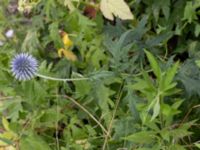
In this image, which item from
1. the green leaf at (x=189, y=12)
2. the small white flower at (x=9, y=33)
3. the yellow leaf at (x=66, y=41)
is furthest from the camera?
the small white flower at (x=9, y=33)

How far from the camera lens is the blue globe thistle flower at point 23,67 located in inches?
Answer: 50.3

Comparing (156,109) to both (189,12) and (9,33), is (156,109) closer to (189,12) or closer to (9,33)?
(189,12)

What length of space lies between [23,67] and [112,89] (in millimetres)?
250

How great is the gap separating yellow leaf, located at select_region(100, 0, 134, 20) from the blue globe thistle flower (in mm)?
223

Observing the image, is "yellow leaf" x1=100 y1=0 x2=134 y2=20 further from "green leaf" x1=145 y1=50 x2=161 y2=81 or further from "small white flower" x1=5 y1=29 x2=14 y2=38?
"small white flower" x1=5 y1=29 x2=14 y2=38

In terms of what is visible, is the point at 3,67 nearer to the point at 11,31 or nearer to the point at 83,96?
the point at 83,96

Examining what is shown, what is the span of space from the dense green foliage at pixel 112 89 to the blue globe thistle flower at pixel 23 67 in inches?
0.9

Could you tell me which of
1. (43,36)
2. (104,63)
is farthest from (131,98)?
(43,36)

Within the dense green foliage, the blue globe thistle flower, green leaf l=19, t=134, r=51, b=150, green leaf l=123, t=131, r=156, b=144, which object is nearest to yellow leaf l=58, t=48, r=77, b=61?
the dense green foliage

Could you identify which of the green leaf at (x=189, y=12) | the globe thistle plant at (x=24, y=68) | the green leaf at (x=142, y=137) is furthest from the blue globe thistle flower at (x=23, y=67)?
the green leaf at (x=189, y=12)

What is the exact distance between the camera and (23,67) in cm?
129

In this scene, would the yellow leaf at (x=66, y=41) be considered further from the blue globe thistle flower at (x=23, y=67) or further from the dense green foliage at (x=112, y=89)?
the blue globe thistle flower at (x=23, y=67)

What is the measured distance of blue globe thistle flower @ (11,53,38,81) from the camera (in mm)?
1278

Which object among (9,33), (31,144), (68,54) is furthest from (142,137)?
(9,33)
